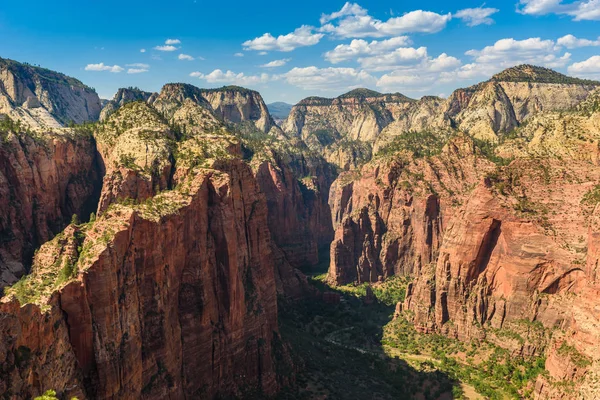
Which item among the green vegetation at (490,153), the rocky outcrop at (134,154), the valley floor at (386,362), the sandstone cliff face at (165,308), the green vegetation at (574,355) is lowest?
the valley floor at (386,362)

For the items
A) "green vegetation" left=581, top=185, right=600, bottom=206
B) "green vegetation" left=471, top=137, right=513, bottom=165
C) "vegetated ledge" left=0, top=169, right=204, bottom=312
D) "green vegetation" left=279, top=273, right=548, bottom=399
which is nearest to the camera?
"vegetated ledge" left=0, top=169, right=204, bottom=312

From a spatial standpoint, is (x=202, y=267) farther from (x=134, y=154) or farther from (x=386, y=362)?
Answer: (x=386, y=362)

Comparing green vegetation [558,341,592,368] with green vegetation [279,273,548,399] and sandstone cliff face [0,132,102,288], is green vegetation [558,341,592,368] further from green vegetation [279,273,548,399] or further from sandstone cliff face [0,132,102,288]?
sandstone cliff face [0,132,102,288]

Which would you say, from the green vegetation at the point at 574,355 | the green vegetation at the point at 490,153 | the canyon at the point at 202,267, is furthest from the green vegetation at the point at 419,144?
the green vegetation at the point at 574,355

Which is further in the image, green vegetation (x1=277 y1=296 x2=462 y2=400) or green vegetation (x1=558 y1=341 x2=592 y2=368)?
green vegetation (x1=277 y1=296 x2=462 y2=400)

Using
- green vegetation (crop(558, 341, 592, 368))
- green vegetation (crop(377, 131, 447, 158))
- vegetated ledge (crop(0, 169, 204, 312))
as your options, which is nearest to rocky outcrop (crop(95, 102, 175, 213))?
vegetated ledge (crop(0, 169, 204, 312))

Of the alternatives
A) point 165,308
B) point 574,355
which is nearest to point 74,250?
point 165,308

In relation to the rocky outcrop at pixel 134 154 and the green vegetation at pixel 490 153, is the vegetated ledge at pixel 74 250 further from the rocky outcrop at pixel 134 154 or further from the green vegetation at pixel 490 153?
the green vegetation at pixel 490 153
